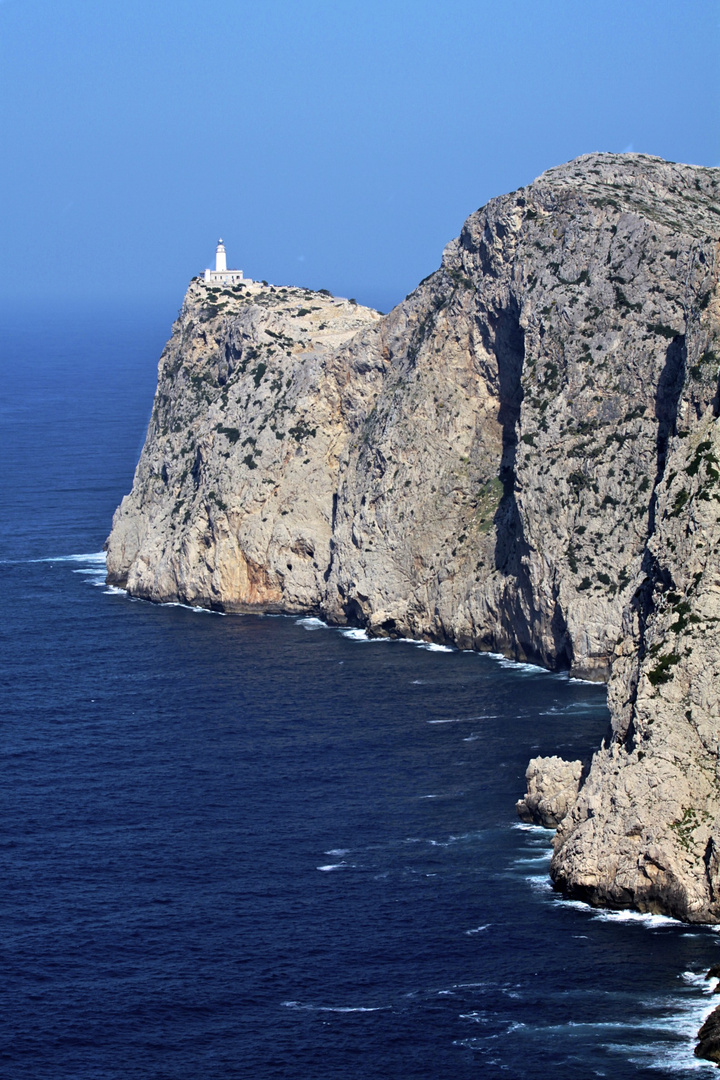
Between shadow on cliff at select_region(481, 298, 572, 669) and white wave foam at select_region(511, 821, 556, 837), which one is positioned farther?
shadow on cliff at select_region(481, 298, 572, 669)

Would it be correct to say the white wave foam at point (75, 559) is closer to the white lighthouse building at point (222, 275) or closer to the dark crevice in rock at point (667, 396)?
the white lighthouse building at point (222, 275)

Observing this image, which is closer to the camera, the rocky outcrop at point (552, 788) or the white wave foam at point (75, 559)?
the rocky outcrop at point (552, 788)

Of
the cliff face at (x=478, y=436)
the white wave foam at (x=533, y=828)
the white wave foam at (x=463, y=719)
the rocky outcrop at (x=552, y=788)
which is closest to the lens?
the rocky outcrop at (x=552, y=788)

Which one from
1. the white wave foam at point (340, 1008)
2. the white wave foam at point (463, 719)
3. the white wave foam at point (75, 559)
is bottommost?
the white wave foam at point (340, 1008)

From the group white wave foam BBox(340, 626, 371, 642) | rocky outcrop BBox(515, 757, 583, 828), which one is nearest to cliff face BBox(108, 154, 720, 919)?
white wave foam BBox(340, 626, 371, 642)

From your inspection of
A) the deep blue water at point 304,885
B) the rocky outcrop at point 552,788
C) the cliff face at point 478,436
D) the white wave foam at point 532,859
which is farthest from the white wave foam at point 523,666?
the white wave foam at point 532,859

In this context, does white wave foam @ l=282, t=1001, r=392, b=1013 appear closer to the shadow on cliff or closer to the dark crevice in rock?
the shadow on cliff

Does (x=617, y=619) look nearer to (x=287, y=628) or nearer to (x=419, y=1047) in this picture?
(x=287, y=628)
